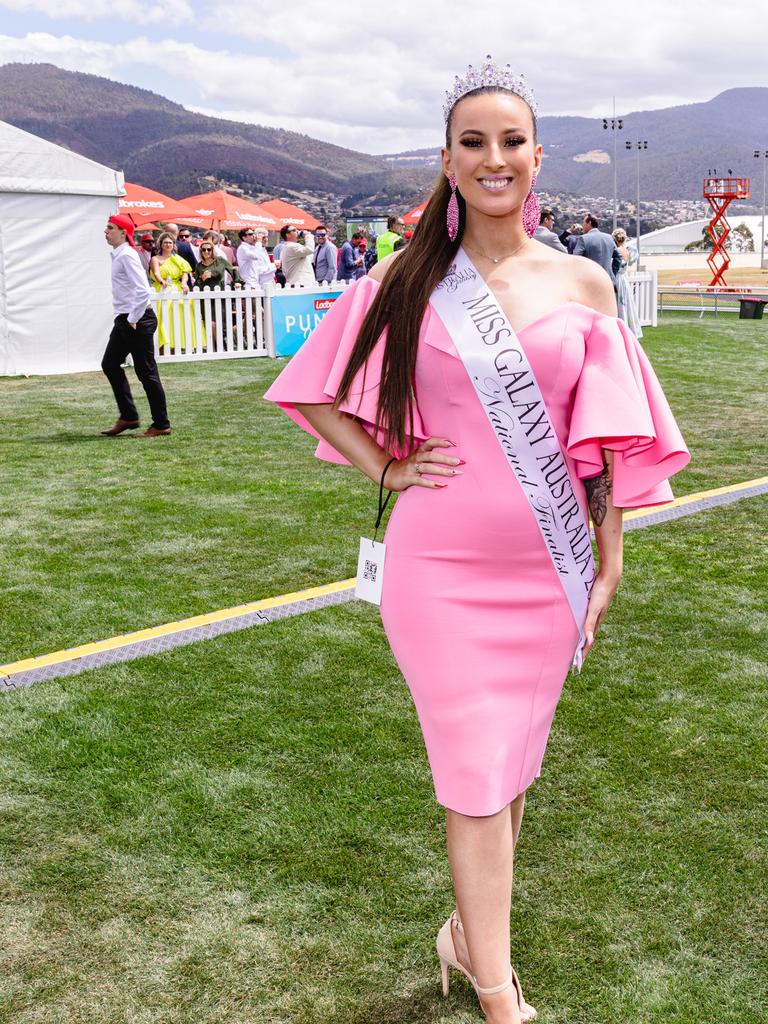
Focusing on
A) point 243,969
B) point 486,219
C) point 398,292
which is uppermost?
point 486,219

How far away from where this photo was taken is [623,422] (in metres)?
2.12

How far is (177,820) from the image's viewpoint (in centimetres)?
324

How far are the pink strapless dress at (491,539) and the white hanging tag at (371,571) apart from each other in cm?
3

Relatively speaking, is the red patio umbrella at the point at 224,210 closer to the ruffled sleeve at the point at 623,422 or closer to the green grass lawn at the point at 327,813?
the green grass lawn at the point at 327,813

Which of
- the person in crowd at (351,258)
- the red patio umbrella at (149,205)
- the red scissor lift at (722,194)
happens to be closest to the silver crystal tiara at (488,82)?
the person in crowd at (351,258)

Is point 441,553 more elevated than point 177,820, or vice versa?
point 441,553

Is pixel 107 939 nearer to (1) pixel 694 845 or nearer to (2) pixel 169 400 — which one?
(1) pixel 694 845

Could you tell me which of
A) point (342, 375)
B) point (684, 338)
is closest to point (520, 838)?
point (342, 375)

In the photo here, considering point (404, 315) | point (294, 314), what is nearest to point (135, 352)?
point (294, 314)

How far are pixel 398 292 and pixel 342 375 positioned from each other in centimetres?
21

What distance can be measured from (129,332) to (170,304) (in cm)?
600

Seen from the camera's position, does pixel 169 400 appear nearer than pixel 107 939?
No

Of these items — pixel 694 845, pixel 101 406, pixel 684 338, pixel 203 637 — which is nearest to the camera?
pixel 694 845

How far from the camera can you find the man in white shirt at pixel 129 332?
30.8 feet
